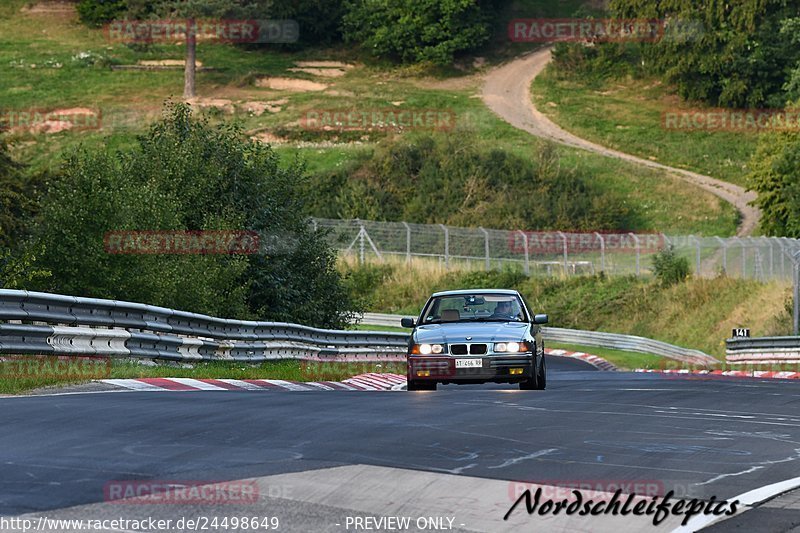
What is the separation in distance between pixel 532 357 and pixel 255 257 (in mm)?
13338

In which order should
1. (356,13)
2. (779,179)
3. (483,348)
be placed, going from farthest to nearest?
(356,13), (779,179), (483,348)

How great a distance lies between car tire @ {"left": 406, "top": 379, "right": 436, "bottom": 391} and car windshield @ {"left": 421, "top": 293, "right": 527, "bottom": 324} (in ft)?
3.43

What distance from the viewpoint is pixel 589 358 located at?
1724 inches

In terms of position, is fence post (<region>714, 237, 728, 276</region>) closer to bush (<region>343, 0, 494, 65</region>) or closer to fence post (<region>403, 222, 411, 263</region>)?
fence post (<region>403, 222, 411, 263</region>)

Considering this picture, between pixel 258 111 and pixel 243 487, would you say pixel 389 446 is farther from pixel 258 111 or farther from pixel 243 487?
pixel 258 111

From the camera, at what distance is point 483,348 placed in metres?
18.3

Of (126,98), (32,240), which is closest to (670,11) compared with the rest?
(126,98)

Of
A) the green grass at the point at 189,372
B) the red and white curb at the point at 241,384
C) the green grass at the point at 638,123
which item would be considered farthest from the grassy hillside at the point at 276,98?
the red and white curb at the point at 241,384

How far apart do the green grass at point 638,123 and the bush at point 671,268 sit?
106 ft

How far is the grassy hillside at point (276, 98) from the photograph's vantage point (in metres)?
81.8

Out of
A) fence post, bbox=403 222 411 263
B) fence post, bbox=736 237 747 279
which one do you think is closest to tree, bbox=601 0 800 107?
fence post, bbox=403 222 411 263

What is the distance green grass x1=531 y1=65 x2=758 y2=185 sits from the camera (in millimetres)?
88875

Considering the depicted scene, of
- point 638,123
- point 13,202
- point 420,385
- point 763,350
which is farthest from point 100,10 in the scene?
point 420,385

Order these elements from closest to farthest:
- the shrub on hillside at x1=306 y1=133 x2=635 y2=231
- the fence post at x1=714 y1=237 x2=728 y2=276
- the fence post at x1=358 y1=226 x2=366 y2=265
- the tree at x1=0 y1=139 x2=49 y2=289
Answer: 1. the tree at x1=0 y1=139 x2=49 y2=289
2. the fence post at x1=714 y1=237 x2=728 y2=276
3. the fence post at x1=358 y1=226 x2=366 y2=265
4. the shrub on hillside at x1=306 y1=133 x2=635 y2=231
